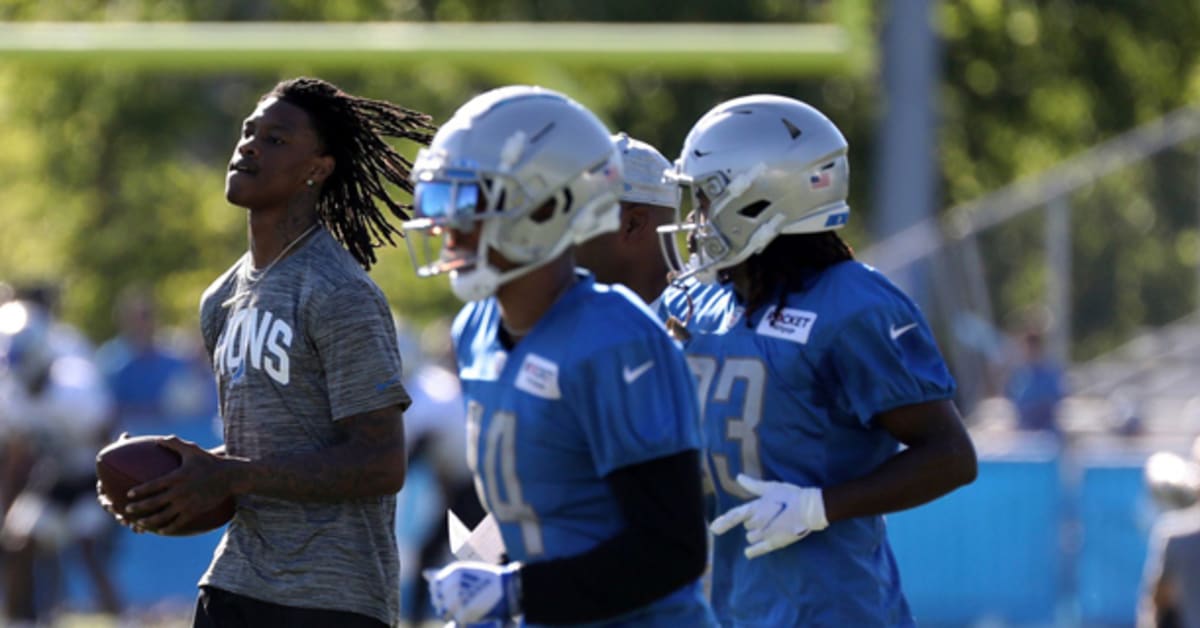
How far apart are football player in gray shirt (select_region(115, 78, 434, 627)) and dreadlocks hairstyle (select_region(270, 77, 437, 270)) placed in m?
0.07

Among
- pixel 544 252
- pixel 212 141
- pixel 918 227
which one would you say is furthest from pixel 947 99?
pixel 544 252

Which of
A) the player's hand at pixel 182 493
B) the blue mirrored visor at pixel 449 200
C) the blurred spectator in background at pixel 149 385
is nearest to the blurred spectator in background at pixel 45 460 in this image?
the blurred spectator in background at pixel 149 385

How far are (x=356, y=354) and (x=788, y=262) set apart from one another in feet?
2.97

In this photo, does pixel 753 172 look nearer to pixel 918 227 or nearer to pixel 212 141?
pixel 918 227

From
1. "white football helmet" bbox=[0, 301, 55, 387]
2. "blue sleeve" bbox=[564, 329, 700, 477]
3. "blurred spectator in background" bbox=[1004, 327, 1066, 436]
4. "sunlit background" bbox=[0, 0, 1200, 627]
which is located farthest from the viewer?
"blurred spectator in background" bbox=[1004, 327, 1066, 436]

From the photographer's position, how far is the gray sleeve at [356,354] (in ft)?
13.8

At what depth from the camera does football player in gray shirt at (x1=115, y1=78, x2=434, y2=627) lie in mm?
4156

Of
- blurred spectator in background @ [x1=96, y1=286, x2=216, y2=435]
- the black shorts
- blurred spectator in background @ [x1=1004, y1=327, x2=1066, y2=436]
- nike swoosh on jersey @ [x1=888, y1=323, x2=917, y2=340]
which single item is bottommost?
blurred spectator in background @ [x1=1004, y1=327, x2=1066, y2=436]

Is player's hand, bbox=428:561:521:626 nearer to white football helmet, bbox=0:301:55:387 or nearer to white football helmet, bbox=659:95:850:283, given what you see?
white football helmet, bbox=659:95:850:283

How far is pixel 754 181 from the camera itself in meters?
4.23

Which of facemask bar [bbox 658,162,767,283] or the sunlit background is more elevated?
facemask bar [bbox 658,162,767,283]

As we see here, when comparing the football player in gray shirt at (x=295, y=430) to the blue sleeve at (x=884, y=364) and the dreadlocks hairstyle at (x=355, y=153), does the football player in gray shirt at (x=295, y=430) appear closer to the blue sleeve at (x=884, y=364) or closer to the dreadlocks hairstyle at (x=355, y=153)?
the dreadlocks hairstyle at (x=355, y=153)

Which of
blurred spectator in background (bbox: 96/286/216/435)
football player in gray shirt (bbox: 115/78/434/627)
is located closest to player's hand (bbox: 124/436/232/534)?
football player in gray shirt (bbox: 115/78/434/627)

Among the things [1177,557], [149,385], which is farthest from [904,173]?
[1177,557]
